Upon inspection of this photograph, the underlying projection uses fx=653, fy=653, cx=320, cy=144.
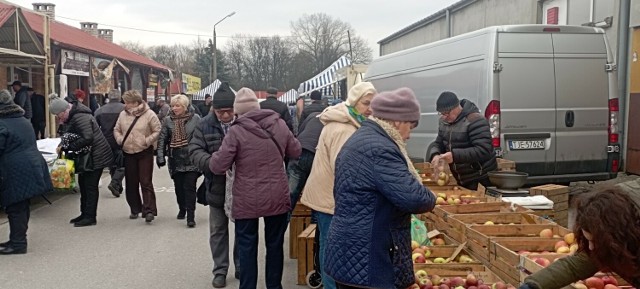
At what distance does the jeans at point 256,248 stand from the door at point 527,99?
4322 millimetres

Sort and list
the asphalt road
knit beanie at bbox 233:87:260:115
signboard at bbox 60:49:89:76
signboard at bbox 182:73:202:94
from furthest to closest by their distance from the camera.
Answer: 1. signboard at bbox 182:73:202:94
2. signboard at bbox 60:49:89:76
3. the asphalt road
4. knit beanie at bbox 233:87:260:115

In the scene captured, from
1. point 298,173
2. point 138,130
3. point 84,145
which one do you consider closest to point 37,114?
point 84,145

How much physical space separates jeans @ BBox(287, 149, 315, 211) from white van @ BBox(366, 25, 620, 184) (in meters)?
2.97

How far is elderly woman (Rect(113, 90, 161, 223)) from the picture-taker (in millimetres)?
8562

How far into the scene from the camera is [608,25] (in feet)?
42.4

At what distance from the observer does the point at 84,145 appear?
27.5ft

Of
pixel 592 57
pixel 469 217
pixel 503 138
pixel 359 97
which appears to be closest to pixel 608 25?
pixel 592 57

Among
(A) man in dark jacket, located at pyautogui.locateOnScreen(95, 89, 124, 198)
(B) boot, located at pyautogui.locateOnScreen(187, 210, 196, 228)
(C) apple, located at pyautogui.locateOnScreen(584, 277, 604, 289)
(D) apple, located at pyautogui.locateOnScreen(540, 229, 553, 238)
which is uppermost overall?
(A) man in dark jacket, located at pyautogui.locateOnScreen(95, 89, 124, 198)

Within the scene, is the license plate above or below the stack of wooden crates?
above

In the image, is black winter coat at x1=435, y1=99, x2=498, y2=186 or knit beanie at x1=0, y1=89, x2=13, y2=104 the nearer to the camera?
black winter coat at x1=435, y1=99, x2=498, y2=186

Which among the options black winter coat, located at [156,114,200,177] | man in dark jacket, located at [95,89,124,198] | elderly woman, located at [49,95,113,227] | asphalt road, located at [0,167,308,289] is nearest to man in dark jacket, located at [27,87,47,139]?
asphalt road, located at [0,167,308,289]

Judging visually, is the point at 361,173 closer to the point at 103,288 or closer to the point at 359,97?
the point at 359,97

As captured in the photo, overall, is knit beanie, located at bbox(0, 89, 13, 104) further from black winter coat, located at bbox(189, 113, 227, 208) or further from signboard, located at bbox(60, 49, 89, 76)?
signboard, located at bbox(60, 49, 89, 76)

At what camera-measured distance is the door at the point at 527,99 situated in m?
8.48
